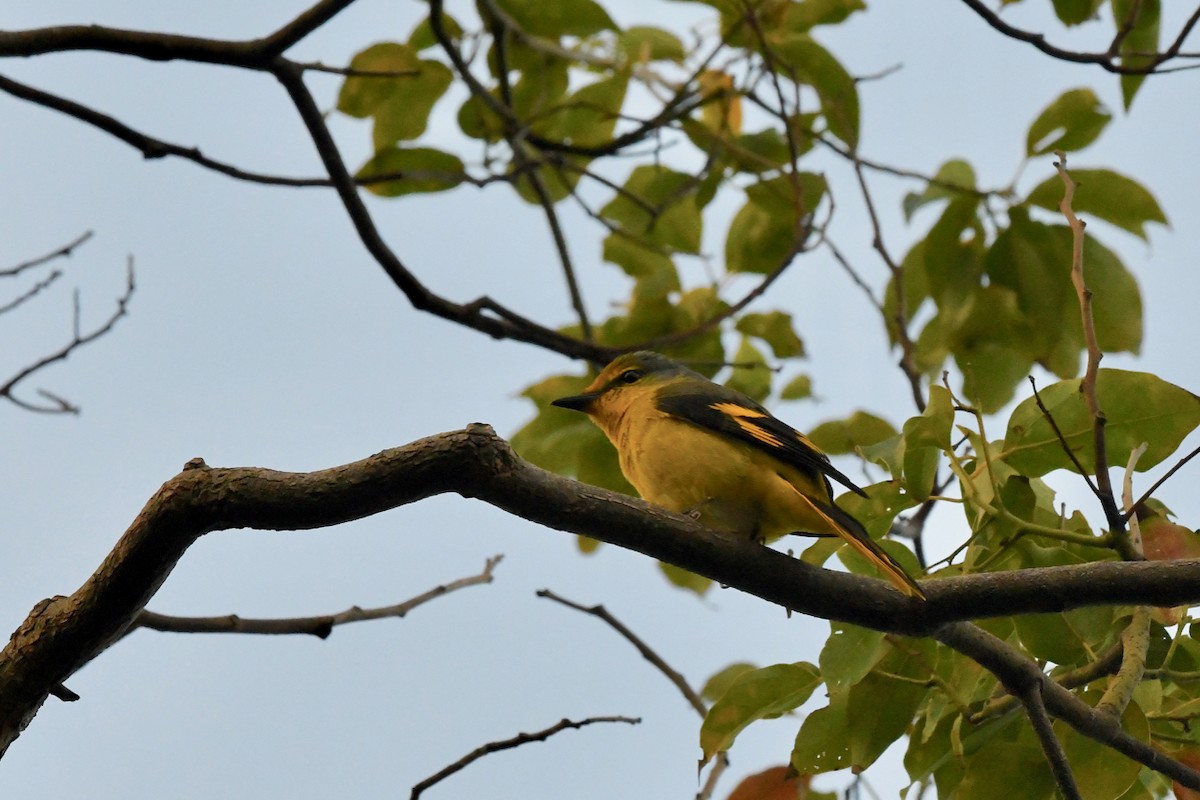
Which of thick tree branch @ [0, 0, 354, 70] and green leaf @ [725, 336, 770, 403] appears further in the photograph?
green leaf @ [725, 336, 770, 403]

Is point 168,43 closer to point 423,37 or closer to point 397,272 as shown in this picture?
Answer: point 397,272

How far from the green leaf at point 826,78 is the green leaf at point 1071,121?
73cm

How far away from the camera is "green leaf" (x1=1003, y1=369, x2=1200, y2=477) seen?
2986 mm

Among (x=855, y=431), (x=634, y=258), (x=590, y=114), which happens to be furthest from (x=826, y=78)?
(x=855, y=431)

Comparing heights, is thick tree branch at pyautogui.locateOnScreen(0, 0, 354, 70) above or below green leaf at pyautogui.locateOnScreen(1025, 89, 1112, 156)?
below

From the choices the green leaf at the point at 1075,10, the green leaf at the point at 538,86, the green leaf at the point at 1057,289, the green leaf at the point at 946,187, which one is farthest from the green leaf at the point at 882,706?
the green leaf at the point at 538,86

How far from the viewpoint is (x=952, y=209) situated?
16.3 ft

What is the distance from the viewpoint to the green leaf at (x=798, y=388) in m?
5.43

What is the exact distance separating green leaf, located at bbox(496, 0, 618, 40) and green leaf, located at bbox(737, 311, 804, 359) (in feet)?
4.53

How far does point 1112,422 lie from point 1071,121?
196 cm

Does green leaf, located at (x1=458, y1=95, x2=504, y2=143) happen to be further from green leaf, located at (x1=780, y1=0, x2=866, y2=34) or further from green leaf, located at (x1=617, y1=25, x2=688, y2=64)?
green leaf, located at (x1=780, y1=0, x2=866, y2=34)

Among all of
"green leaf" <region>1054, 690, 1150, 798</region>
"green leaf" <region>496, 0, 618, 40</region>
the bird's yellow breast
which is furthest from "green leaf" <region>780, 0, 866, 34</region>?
"green leaf" <region>1054, 690, 1150, 798</region>

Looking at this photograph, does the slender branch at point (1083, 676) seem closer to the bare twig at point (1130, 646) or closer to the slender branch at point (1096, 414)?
the bare twig at point (1130, 646)

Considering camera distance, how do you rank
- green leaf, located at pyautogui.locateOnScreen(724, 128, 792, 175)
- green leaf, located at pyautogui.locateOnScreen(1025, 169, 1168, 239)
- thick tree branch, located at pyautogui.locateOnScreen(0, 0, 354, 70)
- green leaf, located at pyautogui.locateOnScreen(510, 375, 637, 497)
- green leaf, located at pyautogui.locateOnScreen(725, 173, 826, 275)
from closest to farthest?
1. thick tree branch, located at pyautogui.locateOnScreen(0, 0, 354, 70)
2. green leaf, located at pyautogui.locateOnScreen(1025, 169, 1168, 239)
3. green leaf, located at pyautogui.locateOnScreen(510, 375, 637, 497)
4. green leaf, located at pyautogui.locateOnScreen(725, 173, 826, 275)
5. green leaf, located at pyautogui.locateOnScreen(724, 128, 792, 175)
